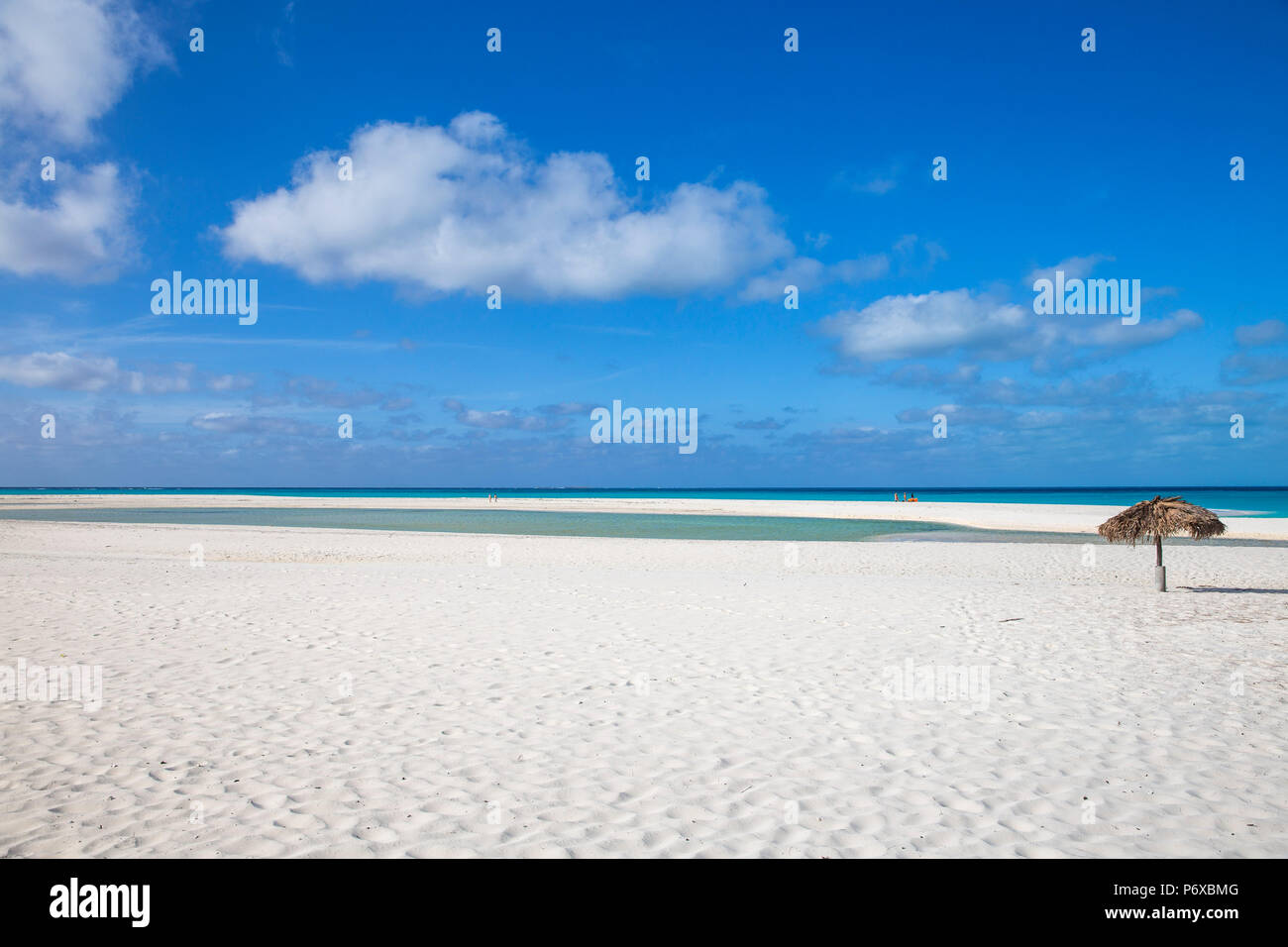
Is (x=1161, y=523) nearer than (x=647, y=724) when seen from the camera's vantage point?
No

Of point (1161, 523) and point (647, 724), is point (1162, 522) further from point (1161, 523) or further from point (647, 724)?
point (647, 724)

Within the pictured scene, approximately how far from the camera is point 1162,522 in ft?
45.7

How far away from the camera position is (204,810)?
4926mm

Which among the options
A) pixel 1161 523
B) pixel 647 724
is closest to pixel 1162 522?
pixel 1161 523

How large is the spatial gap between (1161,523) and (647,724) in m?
12.6

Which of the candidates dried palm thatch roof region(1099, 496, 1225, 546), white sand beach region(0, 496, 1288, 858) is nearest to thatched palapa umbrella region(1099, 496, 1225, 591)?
dried palm thatch roof region(1099, 496, 1225, 546)

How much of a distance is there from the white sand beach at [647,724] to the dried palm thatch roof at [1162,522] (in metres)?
1.32

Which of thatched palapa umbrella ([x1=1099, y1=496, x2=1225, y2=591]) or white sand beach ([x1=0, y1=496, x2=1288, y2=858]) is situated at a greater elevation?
thatched palapa umbrella ([x1=1099, y1=496, x2=1225, y2=591])

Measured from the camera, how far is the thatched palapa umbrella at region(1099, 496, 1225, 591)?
13.7 meters

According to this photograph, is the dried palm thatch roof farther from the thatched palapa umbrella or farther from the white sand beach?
the white sand beach
